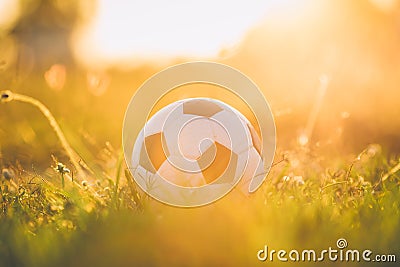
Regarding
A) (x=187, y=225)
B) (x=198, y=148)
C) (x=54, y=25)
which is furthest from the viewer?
(x=54, y=25)

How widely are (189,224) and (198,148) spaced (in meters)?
0.71

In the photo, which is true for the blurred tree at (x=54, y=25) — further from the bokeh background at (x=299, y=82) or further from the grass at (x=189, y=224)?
the grass at (x=189, y=224)

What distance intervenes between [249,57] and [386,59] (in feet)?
6.31

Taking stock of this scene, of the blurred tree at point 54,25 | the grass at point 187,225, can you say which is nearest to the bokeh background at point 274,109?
the grass at point 187,225

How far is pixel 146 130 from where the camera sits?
137 inches

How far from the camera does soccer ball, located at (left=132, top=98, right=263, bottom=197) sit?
3.12 metres

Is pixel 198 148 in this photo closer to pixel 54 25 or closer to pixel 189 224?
pixel 189 224

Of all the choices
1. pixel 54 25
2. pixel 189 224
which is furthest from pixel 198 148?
pixel 54 25

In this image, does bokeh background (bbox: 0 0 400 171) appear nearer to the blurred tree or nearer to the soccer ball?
the soccer ball

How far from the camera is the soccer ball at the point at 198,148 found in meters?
3.12

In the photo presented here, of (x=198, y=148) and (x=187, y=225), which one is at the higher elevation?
(x=198, y=148)

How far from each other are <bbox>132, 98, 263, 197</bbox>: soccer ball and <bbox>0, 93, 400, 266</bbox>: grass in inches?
5.5

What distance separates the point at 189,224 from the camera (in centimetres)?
259

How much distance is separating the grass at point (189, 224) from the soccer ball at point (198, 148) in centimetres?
14
